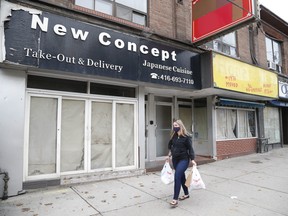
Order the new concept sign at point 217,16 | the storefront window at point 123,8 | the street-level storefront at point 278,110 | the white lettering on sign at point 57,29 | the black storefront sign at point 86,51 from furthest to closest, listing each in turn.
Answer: the street-level storefront at point 278,110
the storefront window at point 123,8
the new concept sign at point 217,16
the white lettering on sign at point 57,29
the black storefront sign at point 86,51

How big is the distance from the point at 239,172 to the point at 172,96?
375 centimetres

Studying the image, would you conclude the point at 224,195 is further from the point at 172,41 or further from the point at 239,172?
the point at 172,41

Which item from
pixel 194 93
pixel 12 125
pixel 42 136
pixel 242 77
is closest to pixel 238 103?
pixel 242 77

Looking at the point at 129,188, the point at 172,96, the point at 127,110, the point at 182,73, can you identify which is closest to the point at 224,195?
the point at 129,188

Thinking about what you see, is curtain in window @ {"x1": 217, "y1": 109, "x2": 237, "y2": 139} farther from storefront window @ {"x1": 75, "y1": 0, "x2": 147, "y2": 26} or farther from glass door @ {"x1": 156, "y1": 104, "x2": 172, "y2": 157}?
storefront window @ {"x1": 75, "y1": 0, "x2": 147, "y2": 26}

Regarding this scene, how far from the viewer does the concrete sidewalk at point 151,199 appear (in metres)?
4.24

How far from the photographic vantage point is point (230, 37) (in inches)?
436

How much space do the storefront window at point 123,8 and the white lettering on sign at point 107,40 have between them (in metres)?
1.27

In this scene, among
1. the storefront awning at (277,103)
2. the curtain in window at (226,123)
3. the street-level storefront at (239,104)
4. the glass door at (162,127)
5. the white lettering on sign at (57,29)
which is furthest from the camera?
the storefront awning at (277,103)

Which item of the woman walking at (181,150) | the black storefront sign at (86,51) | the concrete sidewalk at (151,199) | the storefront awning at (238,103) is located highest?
the black storefront sign at (86,51)

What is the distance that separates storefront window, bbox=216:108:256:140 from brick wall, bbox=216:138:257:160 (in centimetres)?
24

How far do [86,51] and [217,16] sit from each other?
4387 mm

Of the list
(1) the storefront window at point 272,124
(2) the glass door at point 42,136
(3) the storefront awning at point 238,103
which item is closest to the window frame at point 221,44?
(3) the storefront awning at point 238,103

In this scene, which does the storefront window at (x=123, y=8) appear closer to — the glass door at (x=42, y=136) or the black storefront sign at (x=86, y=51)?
the black storefront sign at (x=86, y=51)
